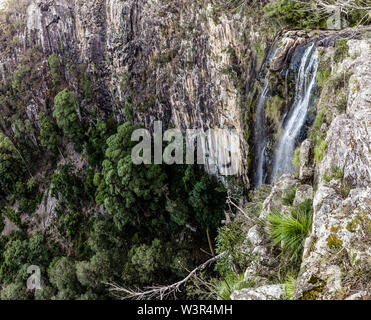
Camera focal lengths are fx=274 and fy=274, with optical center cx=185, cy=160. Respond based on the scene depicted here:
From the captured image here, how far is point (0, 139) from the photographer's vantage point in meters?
21.0

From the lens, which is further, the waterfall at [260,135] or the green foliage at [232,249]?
the waterfall at [260,135]

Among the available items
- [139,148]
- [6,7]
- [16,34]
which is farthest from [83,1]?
[139,148]

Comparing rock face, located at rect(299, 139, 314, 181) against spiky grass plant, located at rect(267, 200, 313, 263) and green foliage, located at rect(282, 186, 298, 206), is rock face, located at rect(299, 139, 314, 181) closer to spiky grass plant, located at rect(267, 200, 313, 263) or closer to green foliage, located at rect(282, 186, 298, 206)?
green foliage, located at rect(282, 186, 298, 206)

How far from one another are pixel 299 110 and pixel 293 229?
6116 mm

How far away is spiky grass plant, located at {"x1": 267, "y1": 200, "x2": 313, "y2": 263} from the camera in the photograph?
3.83 metres

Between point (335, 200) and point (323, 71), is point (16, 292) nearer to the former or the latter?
point (335, 200)

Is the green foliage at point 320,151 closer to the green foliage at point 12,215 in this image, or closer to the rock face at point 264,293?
the rock face at point 264,293

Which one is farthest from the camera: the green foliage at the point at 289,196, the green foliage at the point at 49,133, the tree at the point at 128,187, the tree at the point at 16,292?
the green foliage at the point at 49,133

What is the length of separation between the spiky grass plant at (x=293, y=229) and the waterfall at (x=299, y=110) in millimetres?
3999

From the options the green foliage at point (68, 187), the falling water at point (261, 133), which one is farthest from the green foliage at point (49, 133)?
the falling water at point (261, 133)

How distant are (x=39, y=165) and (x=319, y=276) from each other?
23.9 m

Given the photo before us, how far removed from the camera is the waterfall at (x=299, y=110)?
8596 millimetres

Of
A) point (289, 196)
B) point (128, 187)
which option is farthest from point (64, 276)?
point (289, 196)

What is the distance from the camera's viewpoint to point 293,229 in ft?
13.0
